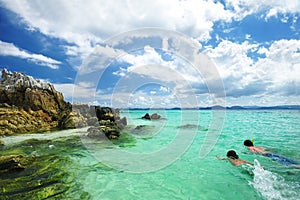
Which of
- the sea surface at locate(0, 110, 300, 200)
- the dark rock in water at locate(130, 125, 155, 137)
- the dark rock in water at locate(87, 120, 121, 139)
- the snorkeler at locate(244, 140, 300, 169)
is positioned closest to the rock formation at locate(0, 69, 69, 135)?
the dark rock in water at locate(87, 120, 121, 139)

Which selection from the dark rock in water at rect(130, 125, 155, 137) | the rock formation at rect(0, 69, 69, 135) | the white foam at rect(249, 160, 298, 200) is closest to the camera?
the white foam at rect(249, 160, 298, 200)

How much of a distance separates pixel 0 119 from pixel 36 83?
6.41 metres

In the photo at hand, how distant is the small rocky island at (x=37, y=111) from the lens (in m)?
17.1

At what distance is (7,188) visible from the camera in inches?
235

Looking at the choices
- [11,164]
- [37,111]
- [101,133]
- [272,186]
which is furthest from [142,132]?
[272,186]

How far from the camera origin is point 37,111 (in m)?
20.2

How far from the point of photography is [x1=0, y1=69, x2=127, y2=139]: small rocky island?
1709 cm

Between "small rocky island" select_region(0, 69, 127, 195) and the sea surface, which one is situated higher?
"small rocky island" select_region(0, 69, 127, 195)

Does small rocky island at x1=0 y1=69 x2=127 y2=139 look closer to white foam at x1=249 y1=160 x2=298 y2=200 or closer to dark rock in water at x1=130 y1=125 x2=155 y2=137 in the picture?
dark rock in water at x1=130 y1=125 x2=155 y2=137

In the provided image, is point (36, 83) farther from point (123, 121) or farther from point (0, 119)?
point (123, 121)

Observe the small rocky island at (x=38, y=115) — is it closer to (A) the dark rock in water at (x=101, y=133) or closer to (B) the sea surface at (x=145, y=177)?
(A) the dark rock in water at (x=101, y=133)

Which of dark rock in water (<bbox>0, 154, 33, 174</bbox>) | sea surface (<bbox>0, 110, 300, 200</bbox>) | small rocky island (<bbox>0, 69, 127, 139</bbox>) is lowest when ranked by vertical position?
sea surface (<bbox>0, 110, 300, 200</bbox>)

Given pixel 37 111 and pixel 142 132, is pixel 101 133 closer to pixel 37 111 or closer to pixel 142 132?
pixel 142 132

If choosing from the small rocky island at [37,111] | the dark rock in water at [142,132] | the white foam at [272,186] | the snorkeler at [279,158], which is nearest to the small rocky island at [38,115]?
the small rocky island at [37,111]
